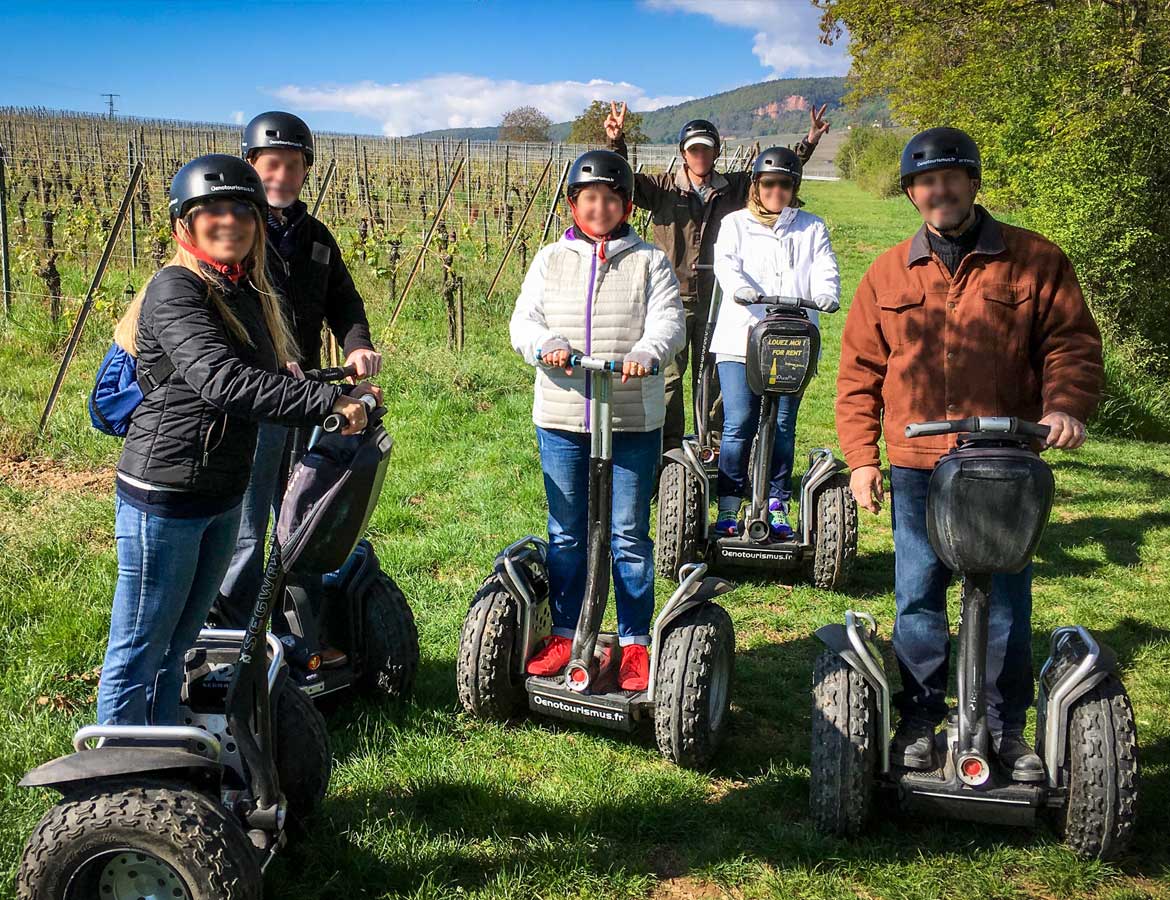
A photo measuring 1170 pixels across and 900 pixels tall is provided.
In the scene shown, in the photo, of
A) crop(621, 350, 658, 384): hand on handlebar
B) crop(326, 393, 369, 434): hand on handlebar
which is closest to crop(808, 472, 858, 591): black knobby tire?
crop(621, 350, 658, 384): hand on handlebar

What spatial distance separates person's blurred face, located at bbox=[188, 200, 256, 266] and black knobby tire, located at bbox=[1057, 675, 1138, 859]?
261cm

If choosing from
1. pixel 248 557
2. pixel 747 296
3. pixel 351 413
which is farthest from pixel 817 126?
pixel 351 413

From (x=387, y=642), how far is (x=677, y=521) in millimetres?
1943

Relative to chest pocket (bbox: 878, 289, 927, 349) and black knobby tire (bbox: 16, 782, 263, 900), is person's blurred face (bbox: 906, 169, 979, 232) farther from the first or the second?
black knobby tire (bbox: 16, 782, 263, 900)

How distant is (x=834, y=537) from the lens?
→ 508cm

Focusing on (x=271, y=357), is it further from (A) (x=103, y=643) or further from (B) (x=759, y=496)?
(B) (x=759, y=496)

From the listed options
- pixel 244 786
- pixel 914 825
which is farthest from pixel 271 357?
pixel 914 825

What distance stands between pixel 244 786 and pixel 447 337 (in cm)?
790

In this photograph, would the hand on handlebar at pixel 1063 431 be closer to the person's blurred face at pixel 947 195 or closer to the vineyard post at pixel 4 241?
the person's blurred face at pixel 947 195

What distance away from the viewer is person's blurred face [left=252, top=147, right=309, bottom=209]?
365cm

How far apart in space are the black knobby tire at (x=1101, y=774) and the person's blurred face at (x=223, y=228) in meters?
2.61

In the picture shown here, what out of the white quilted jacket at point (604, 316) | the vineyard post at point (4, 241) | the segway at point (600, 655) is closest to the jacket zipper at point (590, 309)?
the white quilted jacket at point (604, 316)

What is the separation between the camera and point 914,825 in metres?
3.19

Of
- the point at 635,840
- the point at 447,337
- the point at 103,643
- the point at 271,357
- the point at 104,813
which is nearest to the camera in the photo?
the point at 104,813
